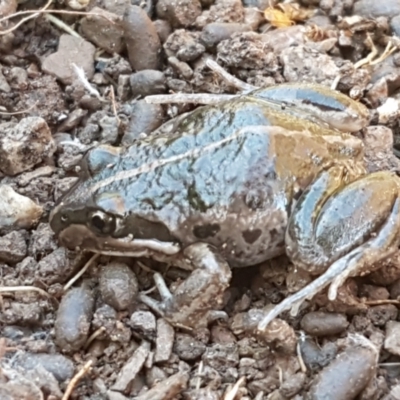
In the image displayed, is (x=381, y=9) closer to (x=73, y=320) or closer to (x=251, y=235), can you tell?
(x=251, y=235)

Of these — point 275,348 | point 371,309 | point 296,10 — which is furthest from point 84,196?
point 296,10

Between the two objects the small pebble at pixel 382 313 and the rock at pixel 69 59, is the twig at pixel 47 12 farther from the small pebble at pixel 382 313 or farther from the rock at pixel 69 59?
the small pebble at pixel 382 313

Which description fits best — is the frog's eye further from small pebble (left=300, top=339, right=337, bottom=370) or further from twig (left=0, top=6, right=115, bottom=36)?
twig (left=0, top=6, right=115, bottom=36)

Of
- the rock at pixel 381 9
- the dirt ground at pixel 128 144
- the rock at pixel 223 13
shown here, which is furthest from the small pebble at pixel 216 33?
the rock at pixel 381 9

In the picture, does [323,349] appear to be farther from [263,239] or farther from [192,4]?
[192,4]

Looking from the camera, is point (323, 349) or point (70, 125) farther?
point (70, 125)

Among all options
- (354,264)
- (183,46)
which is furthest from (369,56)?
(354,264)
